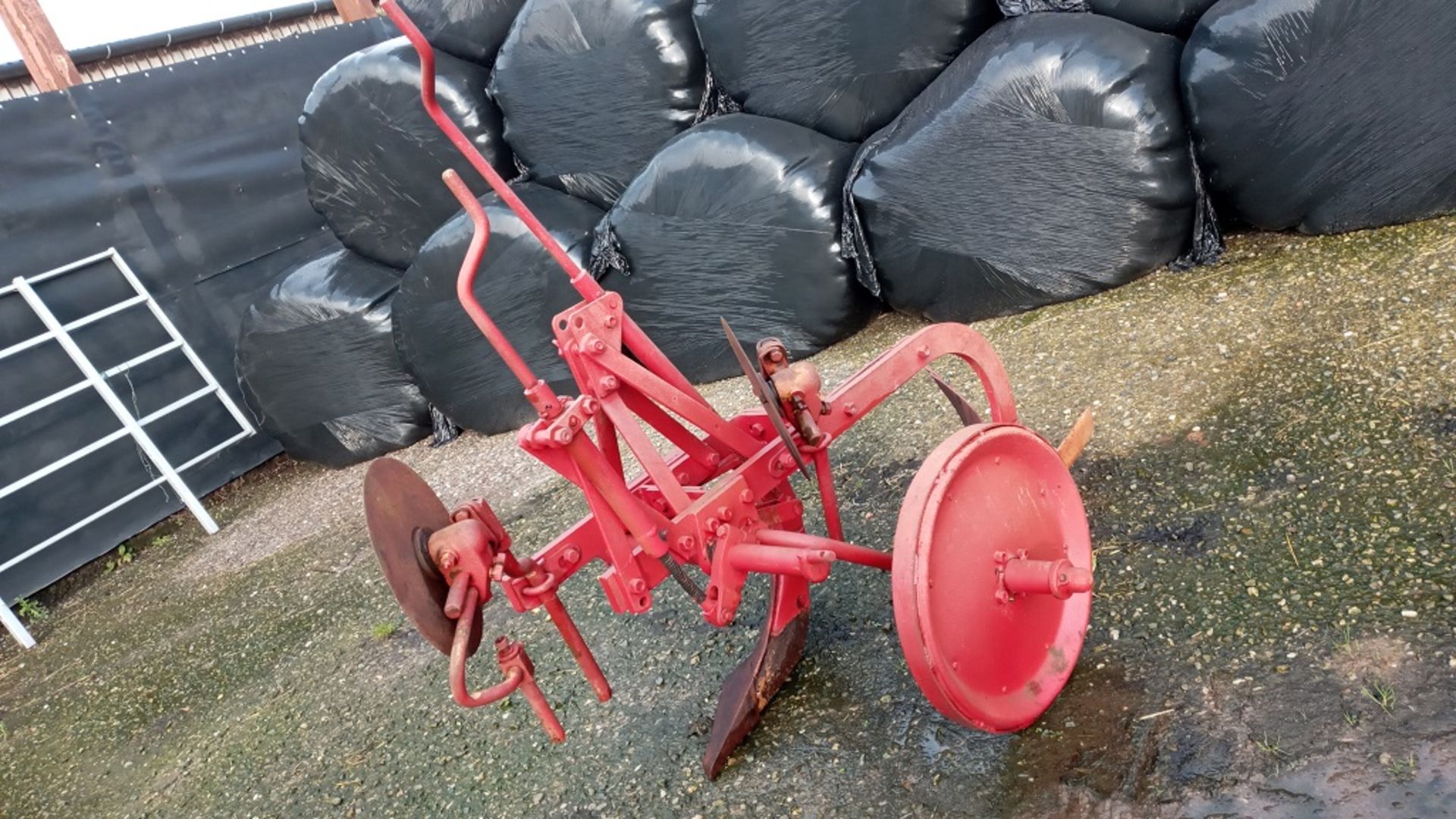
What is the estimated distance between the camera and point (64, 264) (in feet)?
15.4

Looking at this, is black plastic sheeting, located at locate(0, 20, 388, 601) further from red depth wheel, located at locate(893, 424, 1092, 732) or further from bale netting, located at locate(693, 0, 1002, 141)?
red depth wheel, located at locate(893, 424, 1092, 732)

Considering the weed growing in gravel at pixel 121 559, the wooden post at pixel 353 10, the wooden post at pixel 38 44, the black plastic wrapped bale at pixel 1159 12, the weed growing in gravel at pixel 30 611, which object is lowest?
the weed growing in gravel at pixel 121 559

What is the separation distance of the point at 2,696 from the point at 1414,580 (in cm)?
463

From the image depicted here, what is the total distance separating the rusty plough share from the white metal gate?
3.45 m

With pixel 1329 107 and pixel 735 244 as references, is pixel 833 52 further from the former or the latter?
pixel 1329 107

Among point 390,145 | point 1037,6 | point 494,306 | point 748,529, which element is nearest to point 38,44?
point 390,145

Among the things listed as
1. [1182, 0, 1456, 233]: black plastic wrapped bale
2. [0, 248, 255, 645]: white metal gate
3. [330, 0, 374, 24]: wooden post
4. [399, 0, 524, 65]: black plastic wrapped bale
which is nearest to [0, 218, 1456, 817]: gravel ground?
[1182, 0, 1456, 233]: black plastic wrapped bale

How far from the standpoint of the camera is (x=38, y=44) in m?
4.95

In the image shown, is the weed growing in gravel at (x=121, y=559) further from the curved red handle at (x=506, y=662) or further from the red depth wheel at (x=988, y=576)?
the red depth wheel at (x=988, y=576)

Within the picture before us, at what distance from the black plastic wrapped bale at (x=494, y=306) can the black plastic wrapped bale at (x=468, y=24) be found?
649mm

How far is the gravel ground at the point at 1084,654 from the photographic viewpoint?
1747mm

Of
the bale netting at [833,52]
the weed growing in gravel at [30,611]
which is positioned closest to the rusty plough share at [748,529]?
the bale netting at [833,52]

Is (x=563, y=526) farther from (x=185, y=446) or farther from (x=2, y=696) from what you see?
(x=185, y=446)

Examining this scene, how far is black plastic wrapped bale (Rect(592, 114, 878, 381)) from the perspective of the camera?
353 cm
